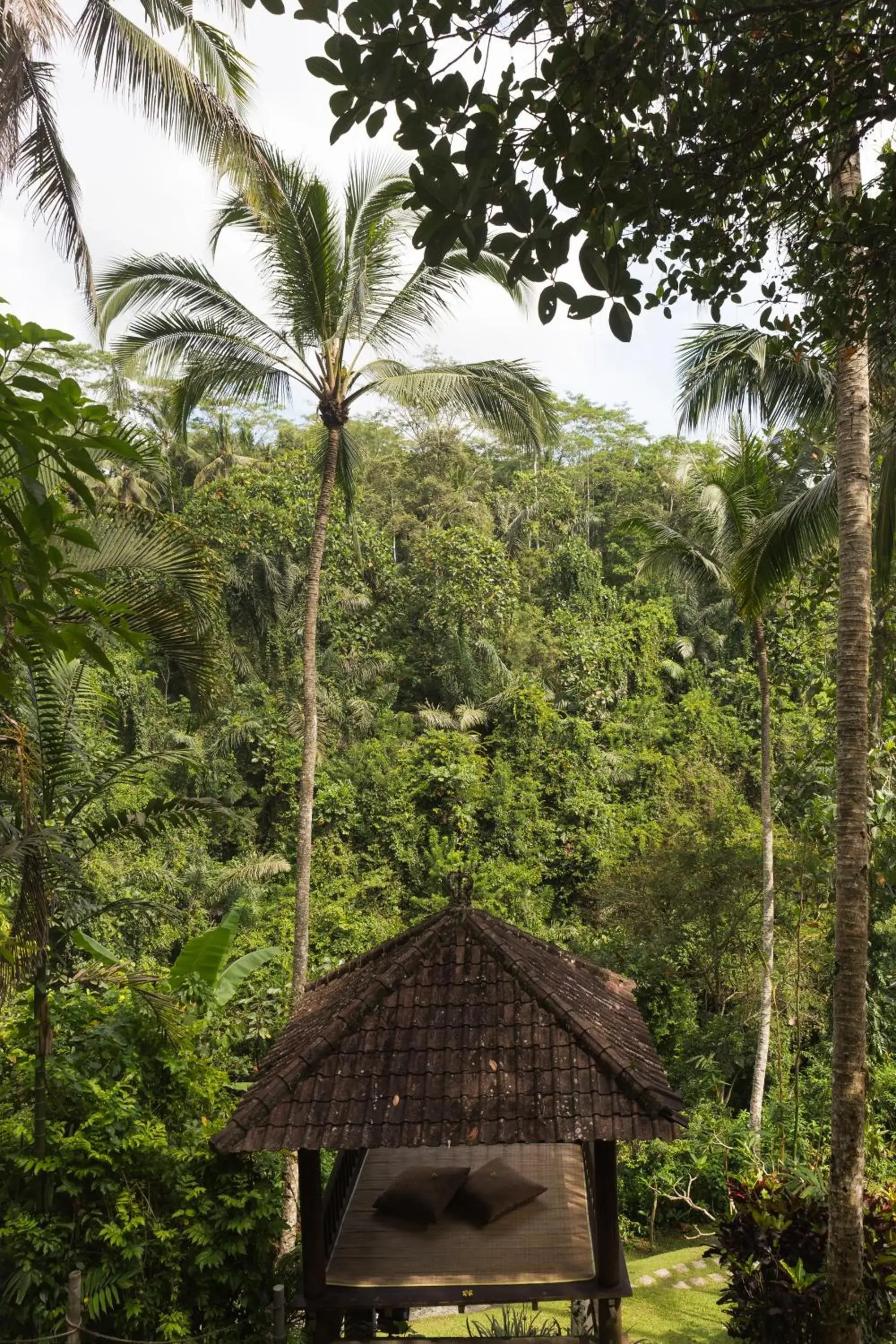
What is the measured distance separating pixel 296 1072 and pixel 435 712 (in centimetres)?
1477

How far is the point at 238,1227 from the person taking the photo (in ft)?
18.6

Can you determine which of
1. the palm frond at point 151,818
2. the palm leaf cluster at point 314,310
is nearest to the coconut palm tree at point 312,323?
the palm leaf cluster at point 314,310

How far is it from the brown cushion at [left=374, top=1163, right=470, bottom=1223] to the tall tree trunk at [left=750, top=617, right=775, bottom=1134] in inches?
278

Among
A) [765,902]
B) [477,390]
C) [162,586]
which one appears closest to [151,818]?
[162,586]

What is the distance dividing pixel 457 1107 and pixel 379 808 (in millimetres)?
13076

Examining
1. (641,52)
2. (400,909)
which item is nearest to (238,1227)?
(641,52)

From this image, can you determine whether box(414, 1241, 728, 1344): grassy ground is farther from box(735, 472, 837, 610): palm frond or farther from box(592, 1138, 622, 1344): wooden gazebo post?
box(735, 472, 837, 610): palm frond

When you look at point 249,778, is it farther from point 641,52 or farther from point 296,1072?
point 641,52

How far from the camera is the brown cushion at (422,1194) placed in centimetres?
563

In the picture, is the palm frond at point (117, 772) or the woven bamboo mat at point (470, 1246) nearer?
the woven bamboo mat at point (470, 1246)

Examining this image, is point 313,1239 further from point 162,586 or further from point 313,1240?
point 162,586

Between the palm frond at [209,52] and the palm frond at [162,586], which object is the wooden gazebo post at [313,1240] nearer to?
the palm frond at [162,586]

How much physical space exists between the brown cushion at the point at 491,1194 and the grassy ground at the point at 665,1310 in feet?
7.42

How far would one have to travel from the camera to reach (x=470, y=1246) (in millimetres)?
5402
